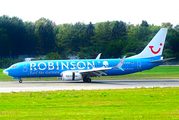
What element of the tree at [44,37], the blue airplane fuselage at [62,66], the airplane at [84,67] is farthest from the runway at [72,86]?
the tree at [44,37]

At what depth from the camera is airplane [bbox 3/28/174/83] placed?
35.9m

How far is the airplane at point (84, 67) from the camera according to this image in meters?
35.9

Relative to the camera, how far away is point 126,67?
37.9 metres

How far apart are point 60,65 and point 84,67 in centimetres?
284

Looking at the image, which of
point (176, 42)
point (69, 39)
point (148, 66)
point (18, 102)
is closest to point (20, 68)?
point (148, 66)

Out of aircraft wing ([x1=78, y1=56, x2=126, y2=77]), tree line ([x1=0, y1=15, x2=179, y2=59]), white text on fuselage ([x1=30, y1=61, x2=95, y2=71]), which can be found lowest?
aircraft wing ([x1=78, y1=56, x2=126, y2=77])

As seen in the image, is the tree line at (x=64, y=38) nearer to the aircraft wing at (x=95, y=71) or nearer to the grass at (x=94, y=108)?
the aircraft wing at (x=95, y=71)

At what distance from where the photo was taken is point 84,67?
3741 centimetres

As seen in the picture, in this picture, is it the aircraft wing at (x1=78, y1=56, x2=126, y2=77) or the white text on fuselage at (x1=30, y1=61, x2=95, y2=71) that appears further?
the white text on fuselage at (x1=30, y1=61, x2=95, y2=71)

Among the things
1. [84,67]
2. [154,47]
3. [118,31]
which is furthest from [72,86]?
[118,31]

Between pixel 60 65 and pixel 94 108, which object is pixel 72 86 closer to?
pixel 60 65

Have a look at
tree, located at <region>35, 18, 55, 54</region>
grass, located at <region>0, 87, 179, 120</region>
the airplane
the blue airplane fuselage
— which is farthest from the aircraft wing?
tree, located at <region>35, 18, 55, 54</region>

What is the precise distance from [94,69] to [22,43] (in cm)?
5196

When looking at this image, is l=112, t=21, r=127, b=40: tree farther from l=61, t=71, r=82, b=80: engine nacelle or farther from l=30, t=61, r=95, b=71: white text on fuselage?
l=61, t=71, r=82, b=80: engine nacelle
